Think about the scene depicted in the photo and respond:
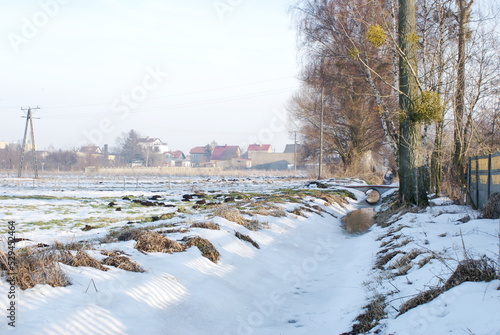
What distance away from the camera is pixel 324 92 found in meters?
36.6

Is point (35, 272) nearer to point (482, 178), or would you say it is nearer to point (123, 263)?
point (123, 263)

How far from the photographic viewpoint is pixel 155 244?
7.26 meters

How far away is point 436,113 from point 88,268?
35.0 ft

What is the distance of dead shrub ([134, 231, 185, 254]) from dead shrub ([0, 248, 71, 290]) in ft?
6.31

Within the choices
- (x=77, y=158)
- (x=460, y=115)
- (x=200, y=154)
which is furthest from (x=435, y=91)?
(x=200, y=154)

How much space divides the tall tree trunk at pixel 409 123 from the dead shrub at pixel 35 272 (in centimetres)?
1132

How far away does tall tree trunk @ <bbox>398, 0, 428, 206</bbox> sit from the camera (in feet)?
45.2

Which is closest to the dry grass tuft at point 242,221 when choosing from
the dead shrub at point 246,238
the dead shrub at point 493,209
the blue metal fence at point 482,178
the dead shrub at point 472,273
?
the dead shrub at point 246,238

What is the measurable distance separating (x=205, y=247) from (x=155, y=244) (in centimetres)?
90

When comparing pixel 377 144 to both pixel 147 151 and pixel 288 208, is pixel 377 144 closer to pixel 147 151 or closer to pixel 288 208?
pixel 288 208

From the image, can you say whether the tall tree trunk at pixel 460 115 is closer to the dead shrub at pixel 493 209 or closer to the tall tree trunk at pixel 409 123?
the tall tree trunk at pixel 409 123

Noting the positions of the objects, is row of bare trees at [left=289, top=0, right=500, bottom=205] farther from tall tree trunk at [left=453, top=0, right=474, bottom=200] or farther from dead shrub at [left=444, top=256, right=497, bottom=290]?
dead shrub at [left=444, top=256, right=497, bottom=290]

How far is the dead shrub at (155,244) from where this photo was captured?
7.14 metres

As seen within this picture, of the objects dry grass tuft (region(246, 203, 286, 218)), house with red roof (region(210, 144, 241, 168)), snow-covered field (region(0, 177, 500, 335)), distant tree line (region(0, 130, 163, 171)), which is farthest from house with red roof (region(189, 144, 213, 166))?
snow-covered field (region(0, 177, 500, 335))
